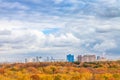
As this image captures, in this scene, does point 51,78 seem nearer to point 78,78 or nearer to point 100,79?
point 78,78

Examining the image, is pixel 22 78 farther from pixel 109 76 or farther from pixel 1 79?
pixel 109 76

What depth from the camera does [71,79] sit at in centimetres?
8588

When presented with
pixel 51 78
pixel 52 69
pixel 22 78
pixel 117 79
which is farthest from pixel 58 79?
pixel 52 69

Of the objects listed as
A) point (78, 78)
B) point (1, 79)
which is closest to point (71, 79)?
point (78, 78)

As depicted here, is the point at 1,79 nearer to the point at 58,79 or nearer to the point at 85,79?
the point at 58,79

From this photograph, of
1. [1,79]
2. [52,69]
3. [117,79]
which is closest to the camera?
[1,79]

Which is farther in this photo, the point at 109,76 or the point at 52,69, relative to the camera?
the point at 52,69

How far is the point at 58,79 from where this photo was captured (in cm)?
8706

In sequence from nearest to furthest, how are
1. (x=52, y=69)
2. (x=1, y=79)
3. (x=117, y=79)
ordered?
1. (x=1, y=79)
2. (x=117, y=79)
3. (x=52, y=69)

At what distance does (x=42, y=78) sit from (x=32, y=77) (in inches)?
113

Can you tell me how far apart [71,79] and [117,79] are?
11.7 m

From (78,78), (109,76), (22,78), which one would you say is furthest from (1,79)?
(109,76)

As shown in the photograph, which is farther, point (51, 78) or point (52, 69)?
point (52, 69)

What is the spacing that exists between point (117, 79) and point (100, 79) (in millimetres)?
4447
